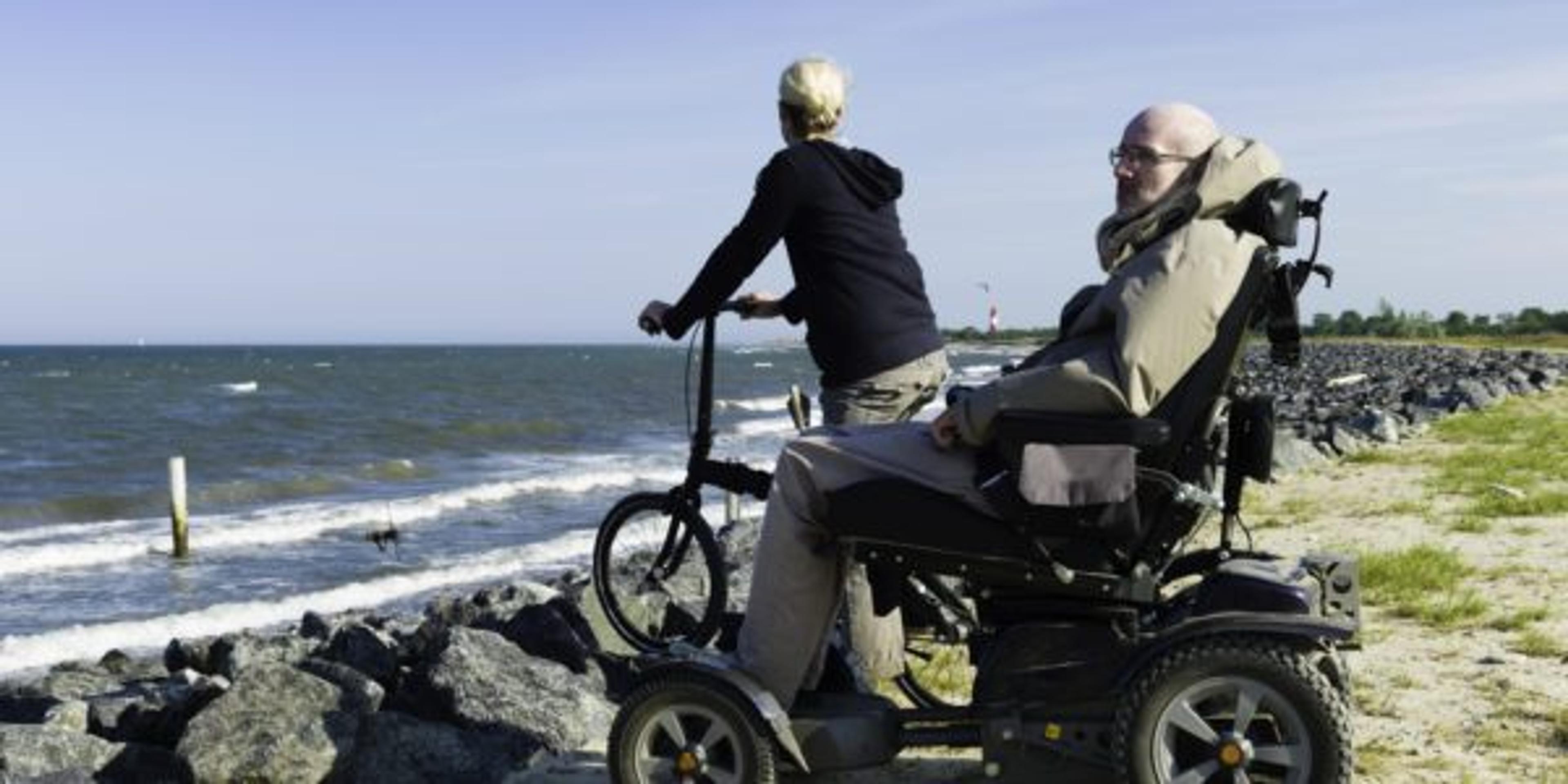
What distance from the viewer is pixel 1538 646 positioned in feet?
21.4

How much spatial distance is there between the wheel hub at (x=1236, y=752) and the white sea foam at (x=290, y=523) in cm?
1235

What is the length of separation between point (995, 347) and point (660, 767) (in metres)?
157

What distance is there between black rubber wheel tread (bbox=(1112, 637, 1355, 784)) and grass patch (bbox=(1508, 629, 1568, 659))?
9.78ft

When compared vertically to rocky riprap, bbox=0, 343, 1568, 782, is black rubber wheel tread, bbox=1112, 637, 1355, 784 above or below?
above

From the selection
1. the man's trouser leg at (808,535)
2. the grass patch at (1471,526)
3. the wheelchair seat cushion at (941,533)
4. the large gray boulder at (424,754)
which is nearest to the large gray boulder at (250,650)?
the large gray boulder at (424,754)

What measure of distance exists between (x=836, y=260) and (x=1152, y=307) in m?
1.35

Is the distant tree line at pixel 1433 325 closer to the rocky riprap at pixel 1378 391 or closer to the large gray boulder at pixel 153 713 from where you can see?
the rocky riprap at pixel 1378 391

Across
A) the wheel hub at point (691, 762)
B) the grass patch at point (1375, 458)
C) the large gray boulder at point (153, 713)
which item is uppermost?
the wheel hub at point (691, 762)

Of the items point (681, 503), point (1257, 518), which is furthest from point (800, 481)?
point (1257, 518)

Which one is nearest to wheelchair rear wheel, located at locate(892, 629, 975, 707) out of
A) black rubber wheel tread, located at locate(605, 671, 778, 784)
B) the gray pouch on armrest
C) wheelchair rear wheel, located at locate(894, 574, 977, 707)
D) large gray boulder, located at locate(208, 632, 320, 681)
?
wheelchair rear wheel, located at locate(894, 574, 977, 707)

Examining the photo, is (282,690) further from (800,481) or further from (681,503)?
(800,481)

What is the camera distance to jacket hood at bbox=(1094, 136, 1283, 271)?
392 centimetres

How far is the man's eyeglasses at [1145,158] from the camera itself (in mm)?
4035

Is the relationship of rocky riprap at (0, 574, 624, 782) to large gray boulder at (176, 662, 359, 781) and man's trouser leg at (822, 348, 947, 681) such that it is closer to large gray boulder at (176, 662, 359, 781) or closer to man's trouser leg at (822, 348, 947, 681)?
large gray boulder at (176, 662, 359, 781)
